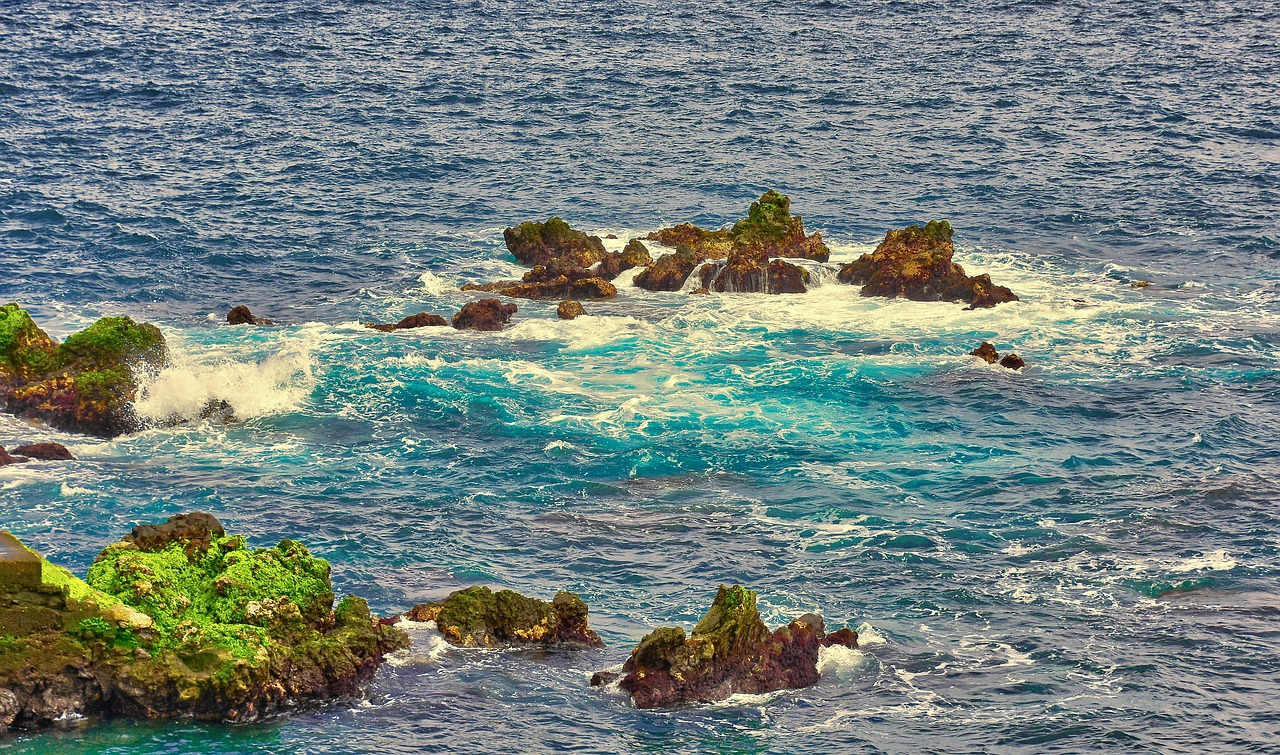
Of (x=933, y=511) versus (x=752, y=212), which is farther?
(x=752, y=212)

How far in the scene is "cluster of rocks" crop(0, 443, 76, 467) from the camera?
47.0 m

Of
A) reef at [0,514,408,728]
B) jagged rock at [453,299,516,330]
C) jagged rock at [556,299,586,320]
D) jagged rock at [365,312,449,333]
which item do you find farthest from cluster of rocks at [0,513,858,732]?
jagged rock at [556,299,586,320]

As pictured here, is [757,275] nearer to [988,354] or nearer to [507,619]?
[988,354]

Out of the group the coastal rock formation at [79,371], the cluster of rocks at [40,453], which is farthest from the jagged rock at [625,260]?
the cluster of rocks at [40,453]

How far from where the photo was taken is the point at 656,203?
267 ft

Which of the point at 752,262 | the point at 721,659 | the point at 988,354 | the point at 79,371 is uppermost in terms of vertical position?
the point at 752,262

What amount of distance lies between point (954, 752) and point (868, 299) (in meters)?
38.1

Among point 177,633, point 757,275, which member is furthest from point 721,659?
point 757,275

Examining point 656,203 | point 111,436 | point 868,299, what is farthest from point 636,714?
point 656,203

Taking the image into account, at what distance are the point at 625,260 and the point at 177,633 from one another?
41.2m

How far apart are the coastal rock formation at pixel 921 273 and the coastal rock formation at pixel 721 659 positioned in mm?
33851

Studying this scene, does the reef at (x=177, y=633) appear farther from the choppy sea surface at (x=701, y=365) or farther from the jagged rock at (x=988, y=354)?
the jagged rock at (x=988, y=354)

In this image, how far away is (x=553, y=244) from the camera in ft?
234

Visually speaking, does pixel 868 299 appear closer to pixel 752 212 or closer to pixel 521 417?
pixel 752 212
